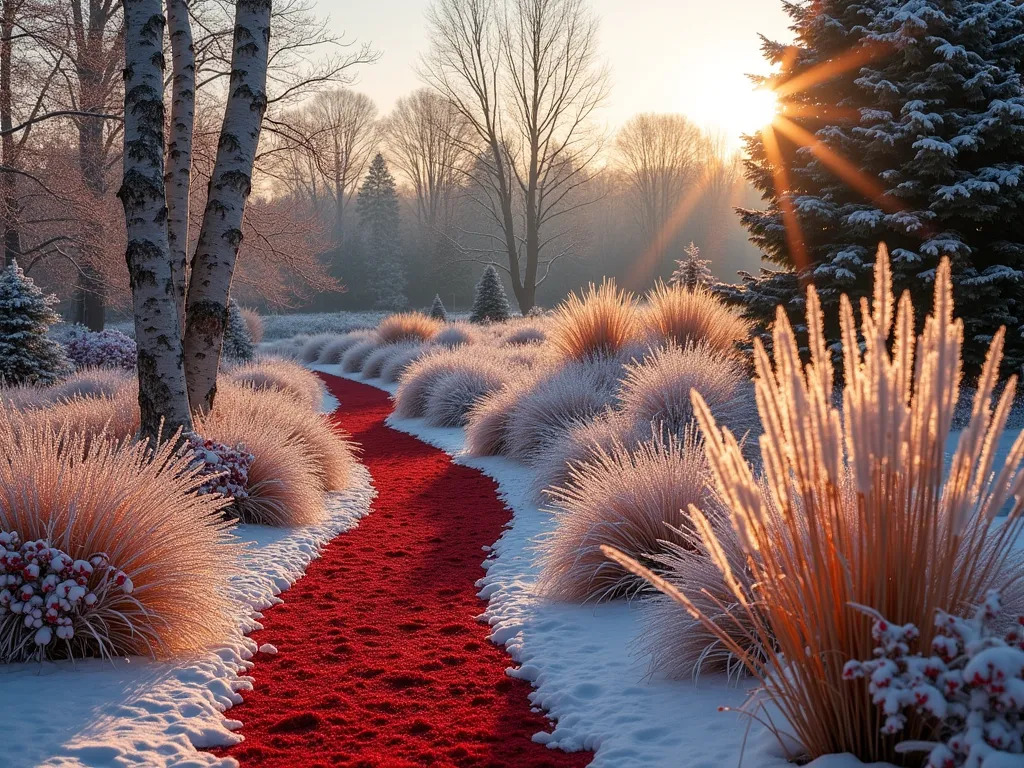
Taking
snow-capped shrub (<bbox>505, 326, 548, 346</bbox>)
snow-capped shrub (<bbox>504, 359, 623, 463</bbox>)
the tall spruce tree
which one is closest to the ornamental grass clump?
snow-capped shrub (<bbox>504, 359, 623, 463</bbox>)

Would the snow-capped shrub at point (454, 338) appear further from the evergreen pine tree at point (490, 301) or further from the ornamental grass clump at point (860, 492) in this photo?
the ornamental grass clump at point (860, 492)

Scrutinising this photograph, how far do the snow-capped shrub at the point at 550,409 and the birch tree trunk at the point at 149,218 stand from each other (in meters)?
3.46

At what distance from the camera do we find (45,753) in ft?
8.26

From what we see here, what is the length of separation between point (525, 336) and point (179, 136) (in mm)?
10951

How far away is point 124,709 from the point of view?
288cm

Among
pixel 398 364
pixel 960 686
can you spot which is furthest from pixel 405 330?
pixel 960 686

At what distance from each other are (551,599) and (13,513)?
2648 millimetres

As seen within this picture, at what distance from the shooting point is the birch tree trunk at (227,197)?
251 inches

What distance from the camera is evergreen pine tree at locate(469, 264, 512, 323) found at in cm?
2706

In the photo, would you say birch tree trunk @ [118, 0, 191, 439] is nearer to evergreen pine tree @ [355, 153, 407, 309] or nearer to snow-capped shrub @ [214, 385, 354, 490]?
snow-capped shrub @ [214, 385, 354, 490]

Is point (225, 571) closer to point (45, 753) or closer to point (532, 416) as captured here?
point (45, 753)

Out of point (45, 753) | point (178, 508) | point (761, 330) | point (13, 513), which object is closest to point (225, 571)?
point (178, 508)

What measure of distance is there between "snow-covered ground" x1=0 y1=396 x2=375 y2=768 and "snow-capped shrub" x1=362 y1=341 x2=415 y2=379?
1439 cm

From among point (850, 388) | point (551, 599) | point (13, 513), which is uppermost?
point (850, 388)
